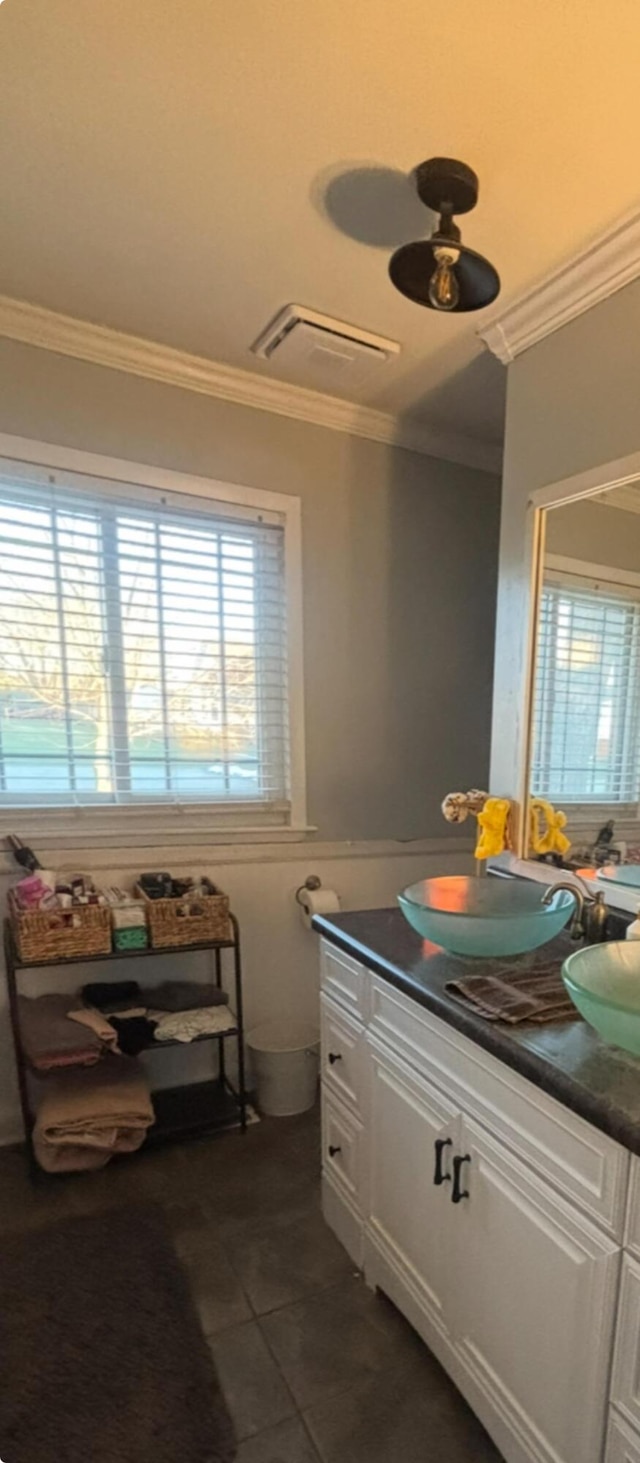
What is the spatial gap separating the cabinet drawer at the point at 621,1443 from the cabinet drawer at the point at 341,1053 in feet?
2.31

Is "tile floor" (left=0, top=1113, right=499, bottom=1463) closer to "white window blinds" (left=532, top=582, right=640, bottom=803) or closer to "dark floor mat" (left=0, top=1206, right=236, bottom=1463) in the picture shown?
"dark floor mat" (left=0, top=1206, right=236, bottom=1463)

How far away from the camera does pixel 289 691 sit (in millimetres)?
2289

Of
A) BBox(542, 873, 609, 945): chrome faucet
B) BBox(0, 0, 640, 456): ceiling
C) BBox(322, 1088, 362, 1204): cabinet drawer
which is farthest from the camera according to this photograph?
BBox(322, 1088, 362, 1204): cabinet drawer

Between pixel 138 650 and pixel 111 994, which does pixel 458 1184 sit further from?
pixel 138 650

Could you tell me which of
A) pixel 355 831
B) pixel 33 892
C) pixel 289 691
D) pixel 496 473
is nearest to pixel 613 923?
pixel 355 831

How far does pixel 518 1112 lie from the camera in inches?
40.6

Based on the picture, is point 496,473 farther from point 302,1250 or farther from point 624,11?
point 302,1250

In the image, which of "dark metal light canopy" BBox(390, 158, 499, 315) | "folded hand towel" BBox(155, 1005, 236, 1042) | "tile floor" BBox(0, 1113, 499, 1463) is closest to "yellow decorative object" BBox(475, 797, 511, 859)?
"folded hand towel" BBox(155, 1005, 236, 1042)

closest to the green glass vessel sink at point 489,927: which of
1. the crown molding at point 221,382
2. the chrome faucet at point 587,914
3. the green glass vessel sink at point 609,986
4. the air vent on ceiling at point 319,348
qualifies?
the chrome faucet at point 587,914

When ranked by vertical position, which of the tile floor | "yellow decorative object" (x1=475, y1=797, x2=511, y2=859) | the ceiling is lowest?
the tile floor

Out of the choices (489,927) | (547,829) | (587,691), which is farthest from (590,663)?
(489,927)

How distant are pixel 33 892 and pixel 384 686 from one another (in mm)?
1362

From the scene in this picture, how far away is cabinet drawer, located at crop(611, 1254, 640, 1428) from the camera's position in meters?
0.84

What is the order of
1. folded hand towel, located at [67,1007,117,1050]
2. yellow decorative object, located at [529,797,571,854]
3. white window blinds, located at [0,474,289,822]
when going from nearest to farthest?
yellow decorative object, located at [529,797,571,854], folded hand towel, located at [67,1007,117,1050], white window blinds, located at [0,474,289,822]
